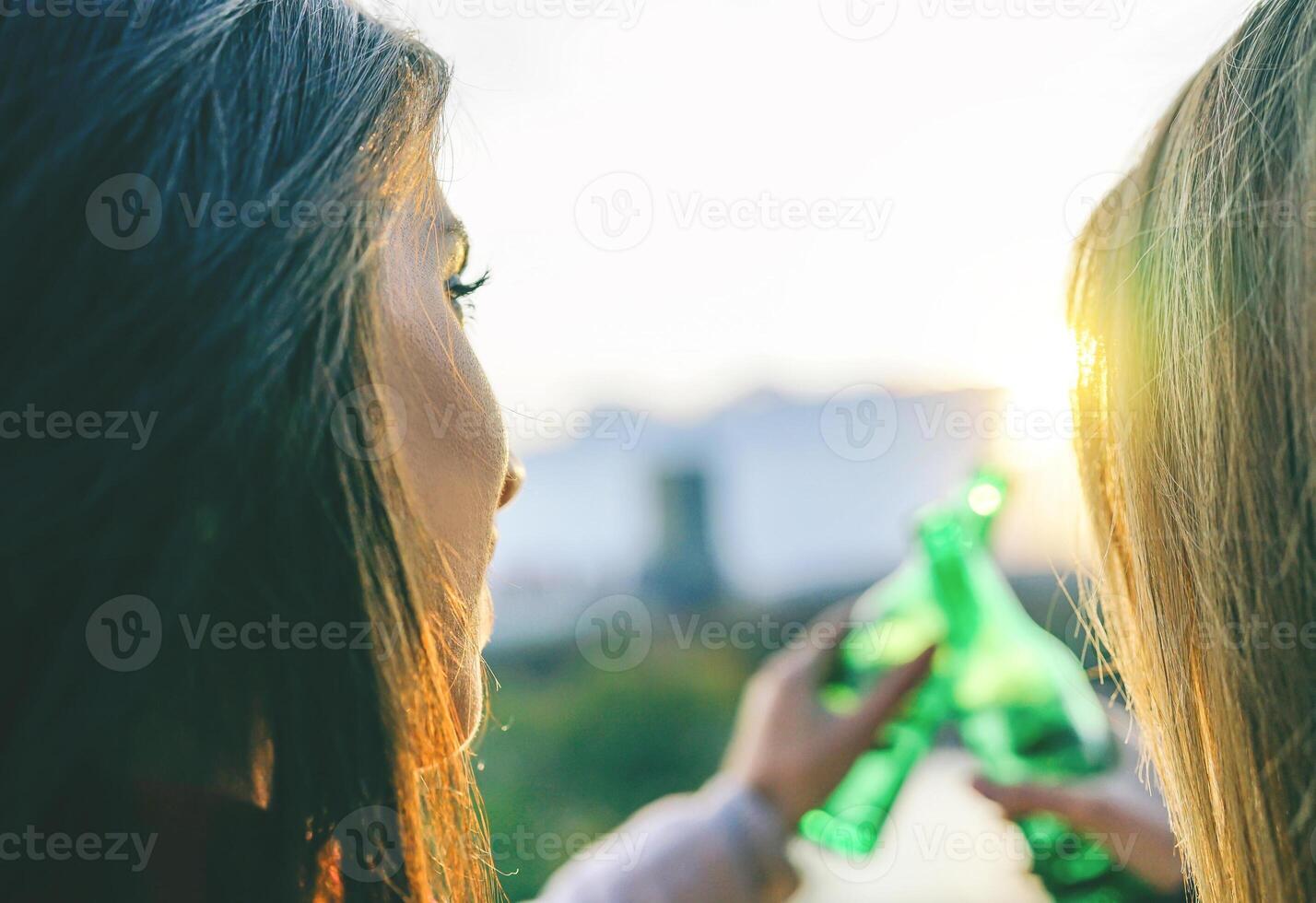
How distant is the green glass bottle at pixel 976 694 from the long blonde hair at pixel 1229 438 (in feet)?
0.98

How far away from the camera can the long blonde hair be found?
472mm

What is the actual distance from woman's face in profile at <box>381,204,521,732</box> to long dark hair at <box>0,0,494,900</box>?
0.06 metres

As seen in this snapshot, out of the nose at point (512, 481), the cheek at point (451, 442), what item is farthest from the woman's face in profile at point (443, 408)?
the nose at point (512, 481)

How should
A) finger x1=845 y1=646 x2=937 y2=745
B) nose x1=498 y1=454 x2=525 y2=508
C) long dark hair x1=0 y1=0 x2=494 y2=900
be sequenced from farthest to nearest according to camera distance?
finger x1=845 y1=646 x2=937 y2=745 → nose x1=498 y1=454 x2=525 y2=508 → long dark hair x1=0 y1=0 x2=494 y2=900

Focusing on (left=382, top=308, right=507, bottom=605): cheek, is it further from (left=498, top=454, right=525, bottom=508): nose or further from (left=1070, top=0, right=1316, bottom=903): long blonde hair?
(left=1070, top=0, right=1316, bottom=903): long blonde hair

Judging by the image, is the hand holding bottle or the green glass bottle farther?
the hand holding bottle

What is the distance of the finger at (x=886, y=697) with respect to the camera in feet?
3.47

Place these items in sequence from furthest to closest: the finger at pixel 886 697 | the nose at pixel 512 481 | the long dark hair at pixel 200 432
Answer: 1. the finger at pixel 886 697
2. the nose at pixel 512 481
3. the long dark hair at pixel 200 432

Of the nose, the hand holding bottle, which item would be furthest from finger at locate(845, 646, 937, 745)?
the nose

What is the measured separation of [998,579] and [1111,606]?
311 mm

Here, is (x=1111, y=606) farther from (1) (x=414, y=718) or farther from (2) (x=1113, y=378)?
A: (1) (x=414, y=718)

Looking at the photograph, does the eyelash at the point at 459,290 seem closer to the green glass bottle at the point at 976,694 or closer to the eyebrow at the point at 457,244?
the eyebrow at the point at 457,244

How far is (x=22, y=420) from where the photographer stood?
0.43 m

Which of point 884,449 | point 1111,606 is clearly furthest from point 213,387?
point 884,449
